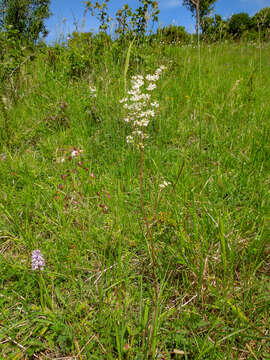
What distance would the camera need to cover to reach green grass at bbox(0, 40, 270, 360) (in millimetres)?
1026

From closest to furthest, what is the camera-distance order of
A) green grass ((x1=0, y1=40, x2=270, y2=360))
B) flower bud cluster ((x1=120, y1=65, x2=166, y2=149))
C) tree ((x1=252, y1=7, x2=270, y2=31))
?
green grass ((x1=0, y1=40, x2=270, y2=360))
flower bud cluster ((x1=120, y1=65, x2=166, y2=149))
tree ((x1=252, y1=7, x2=270, y2=31))

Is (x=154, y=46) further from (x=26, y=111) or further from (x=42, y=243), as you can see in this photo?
(x=42, y=243)

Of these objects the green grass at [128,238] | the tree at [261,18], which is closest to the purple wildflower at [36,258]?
the green grass at [128,238]

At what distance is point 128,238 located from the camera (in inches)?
57.9

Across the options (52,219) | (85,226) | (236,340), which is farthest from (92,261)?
(236,340)

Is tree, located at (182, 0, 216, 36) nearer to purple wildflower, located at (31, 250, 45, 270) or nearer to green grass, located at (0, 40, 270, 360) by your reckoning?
green grass, located at (0, 40, 270, 360)

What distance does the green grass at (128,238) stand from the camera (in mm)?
1026

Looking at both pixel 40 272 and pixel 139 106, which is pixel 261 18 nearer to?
pixel 139 106

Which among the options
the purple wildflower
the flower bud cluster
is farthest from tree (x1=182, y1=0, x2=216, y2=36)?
the purple wildflower

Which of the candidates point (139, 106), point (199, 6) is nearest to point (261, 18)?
point (199, 6)

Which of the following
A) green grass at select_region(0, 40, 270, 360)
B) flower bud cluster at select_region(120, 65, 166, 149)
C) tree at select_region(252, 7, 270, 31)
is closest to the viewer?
green grass at select_region(0, 40, 270, 360)

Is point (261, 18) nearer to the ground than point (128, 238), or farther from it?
farther from it

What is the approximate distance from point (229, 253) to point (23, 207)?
1.37m

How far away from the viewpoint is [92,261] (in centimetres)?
140
